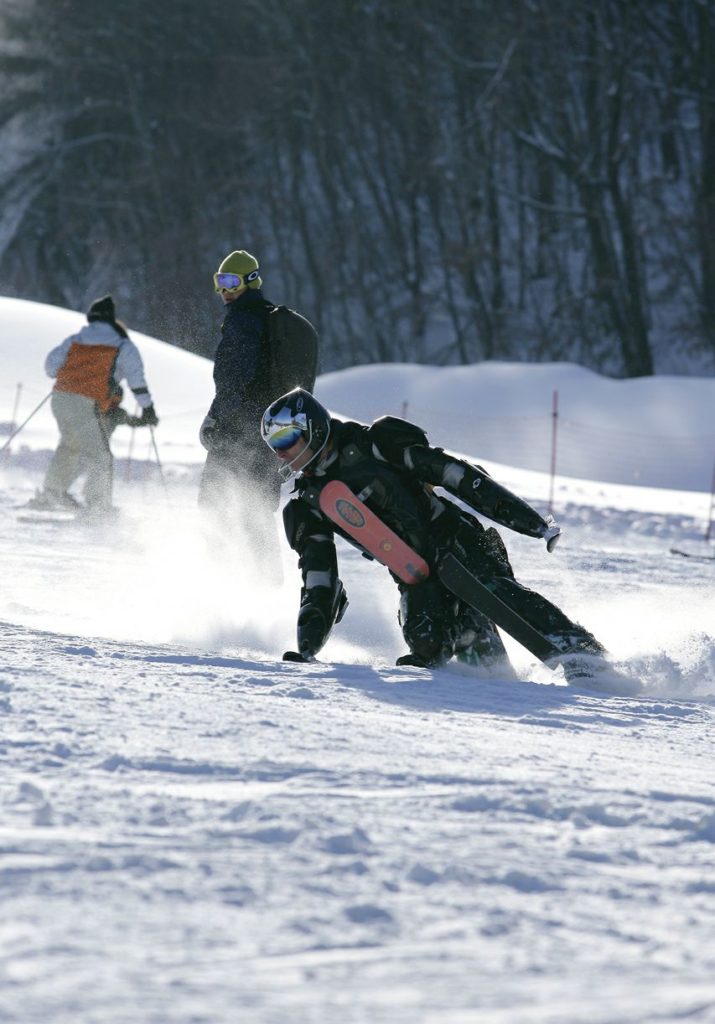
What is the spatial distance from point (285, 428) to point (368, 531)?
0.50 metres

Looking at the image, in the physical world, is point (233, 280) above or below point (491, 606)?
above

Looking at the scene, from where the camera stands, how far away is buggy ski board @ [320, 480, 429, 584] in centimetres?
599

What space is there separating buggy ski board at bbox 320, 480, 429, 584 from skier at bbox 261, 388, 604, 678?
56mm

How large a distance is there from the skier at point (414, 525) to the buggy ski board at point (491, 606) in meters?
0.03

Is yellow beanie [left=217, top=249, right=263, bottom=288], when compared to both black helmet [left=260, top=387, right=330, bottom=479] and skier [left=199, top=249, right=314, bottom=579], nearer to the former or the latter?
skier [left=199, top=249, right=314, bottom=579]

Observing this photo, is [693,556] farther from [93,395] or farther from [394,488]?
[394,488]

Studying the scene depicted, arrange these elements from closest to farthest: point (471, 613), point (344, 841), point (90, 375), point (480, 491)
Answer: point (344, 841) → point (480, 491) → point (471, 613) → point (90, 375)

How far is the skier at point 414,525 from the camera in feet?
19.7

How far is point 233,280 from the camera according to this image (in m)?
8.02

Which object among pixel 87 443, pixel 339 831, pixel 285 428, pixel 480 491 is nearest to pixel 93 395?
pixel 87 443

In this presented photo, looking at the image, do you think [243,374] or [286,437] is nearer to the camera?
[286,437]

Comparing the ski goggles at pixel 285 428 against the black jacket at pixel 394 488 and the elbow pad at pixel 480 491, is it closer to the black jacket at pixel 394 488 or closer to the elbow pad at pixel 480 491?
the black jacket at pixel 394 488

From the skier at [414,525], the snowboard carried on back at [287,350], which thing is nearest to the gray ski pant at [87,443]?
the snowboard carried on back at [287,350]

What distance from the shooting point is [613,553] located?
12.9m
